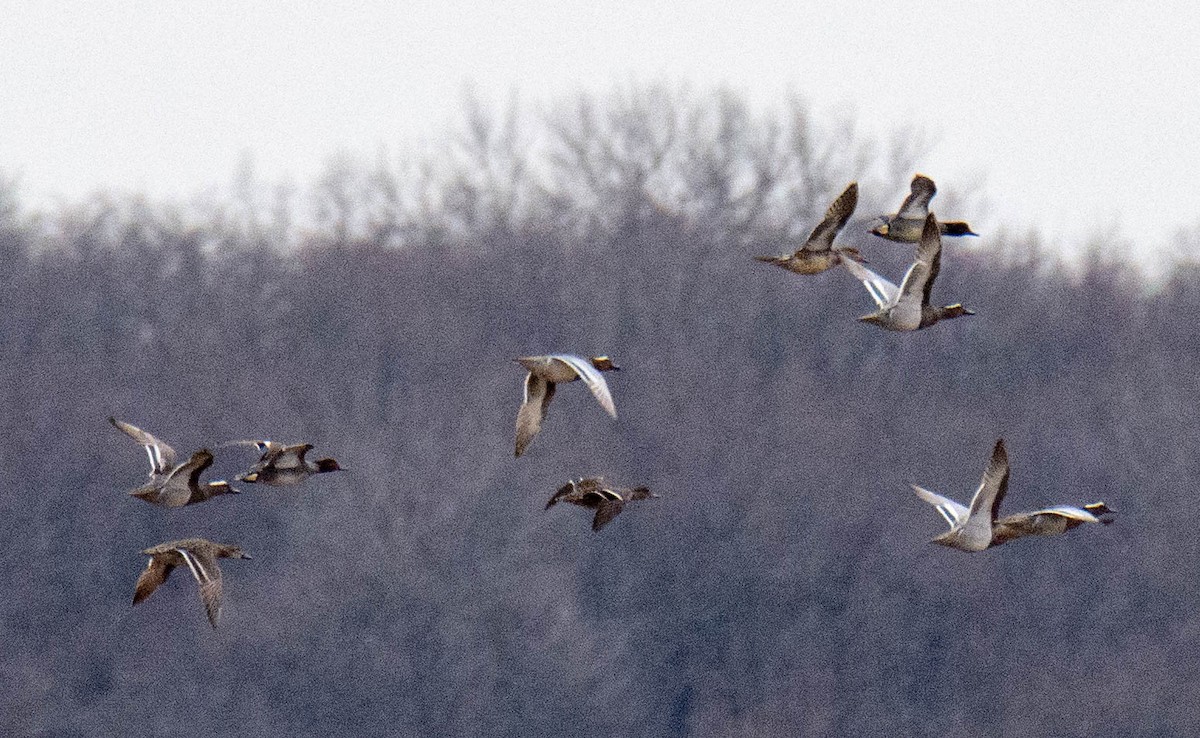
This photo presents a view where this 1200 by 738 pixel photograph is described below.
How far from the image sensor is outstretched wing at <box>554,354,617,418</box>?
48.2 ft

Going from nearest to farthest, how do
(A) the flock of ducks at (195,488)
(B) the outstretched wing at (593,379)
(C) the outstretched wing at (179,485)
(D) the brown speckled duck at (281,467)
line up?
1. (B) the outstretched wing at (593,379)
2. (A) the flock of ducks at (195,488)
3. (C) the outstretched wing at (179,485)
4. (D) the brown speckled duck at (281,467)

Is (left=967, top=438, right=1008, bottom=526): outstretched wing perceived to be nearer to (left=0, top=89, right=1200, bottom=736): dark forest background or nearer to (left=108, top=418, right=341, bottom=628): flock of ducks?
(left=108, top=418, right=341, bottom=628): flock of ducks

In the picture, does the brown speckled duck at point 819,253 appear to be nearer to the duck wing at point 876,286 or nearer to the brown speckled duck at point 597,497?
the duck wing at point 876,286

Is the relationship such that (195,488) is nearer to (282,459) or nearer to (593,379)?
(282,459)

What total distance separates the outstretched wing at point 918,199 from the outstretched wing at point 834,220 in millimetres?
519

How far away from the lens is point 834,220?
16.8 m

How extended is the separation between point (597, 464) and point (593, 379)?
36.3 m

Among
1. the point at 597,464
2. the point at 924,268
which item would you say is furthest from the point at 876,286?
the point at 597,464

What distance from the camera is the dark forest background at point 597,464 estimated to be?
45.7 m

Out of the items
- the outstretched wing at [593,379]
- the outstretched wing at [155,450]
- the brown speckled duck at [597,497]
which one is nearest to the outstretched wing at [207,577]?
the outstretched wing at [155,450]

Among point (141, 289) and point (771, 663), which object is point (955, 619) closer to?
point (771, 663)

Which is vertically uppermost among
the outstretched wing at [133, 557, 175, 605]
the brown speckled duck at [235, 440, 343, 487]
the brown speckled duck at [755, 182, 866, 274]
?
the brown speckled duck at [755, 182, 866, 274]

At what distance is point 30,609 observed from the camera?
46.8m

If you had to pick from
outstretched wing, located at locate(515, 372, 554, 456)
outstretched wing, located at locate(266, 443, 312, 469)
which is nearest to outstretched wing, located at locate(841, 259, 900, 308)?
outstretched wing, located at locate(515, 372, 554, 456)
